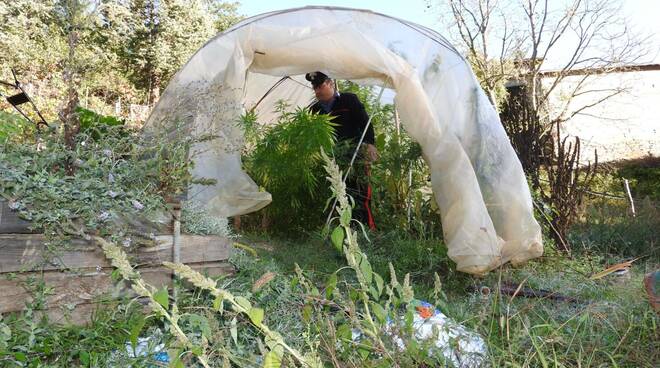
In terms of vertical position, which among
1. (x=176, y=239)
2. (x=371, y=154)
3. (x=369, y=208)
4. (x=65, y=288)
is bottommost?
(x=369, y=208)

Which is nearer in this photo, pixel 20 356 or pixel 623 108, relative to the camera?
pixel 20 356

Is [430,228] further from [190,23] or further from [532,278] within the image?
[190,23]

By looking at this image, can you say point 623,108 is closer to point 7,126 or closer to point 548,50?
point 548,50

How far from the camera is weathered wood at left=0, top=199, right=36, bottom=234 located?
1975 mm

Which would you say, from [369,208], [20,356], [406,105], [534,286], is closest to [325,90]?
[369,208]

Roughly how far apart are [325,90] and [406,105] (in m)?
1.28

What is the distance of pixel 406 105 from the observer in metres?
3.85

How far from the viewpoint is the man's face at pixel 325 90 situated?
4.94 meters

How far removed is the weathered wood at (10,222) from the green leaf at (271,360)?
4.18ft

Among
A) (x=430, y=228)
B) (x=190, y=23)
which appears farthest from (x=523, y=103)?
(x=190, y=23)

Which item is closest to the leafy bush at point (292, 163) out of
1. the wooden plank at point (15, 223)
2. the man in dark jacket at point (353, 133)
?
the man in dark jacket at point (353, 133)

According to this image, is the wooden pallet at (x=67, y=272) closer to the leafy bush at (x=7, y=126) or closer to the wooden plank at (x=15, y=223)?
the wooden plank at (x=15, y=223)

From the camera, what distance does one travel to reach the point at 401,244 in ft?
13.7

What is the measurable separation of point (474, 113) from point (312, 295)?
263cm
